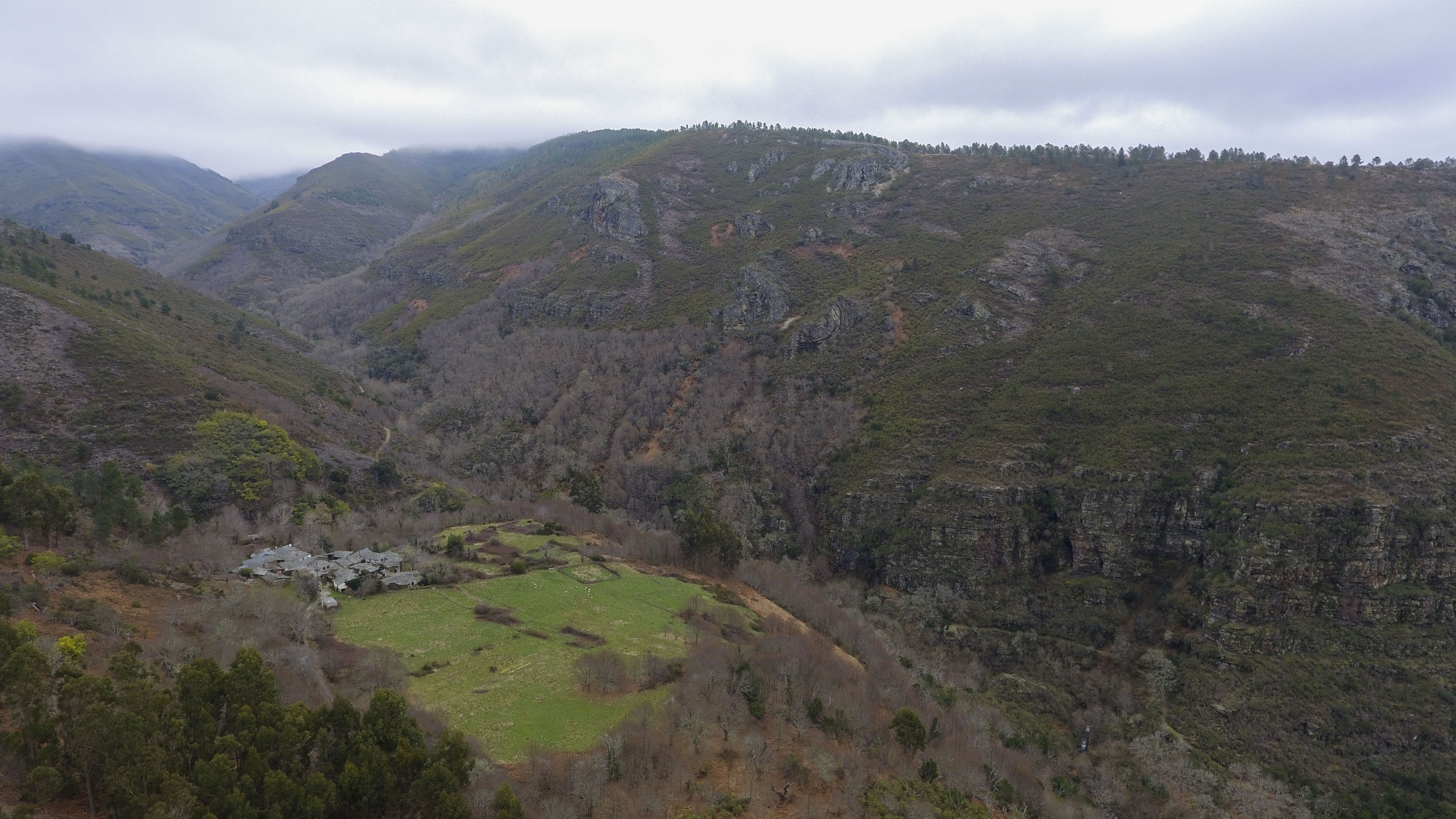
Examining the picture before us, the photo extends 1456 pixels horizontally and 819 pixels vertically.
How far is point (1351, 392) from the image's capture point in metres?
64.8

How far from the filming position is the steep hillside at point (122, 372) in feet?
177

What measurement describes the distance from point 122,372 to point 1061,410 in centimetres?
9483

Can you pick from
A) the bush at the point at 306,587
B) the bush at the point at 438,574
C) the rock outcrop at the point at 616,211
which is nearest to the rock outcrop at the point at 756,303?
the rock outcrop at the point at 616,211

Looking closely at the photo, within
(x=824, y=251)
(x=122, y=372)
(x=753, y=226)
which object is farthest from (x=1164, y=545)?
(x=122, y=372)

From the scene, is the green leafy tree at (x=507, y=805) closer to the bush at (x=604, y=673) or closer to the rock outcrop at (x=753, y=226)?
the bush at (x=604, y=673)

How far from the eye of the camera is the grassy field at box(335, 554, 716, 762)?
30172mm

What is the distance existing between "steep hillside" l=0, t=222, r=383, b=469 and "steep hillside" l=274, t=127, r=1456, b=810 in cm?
1494

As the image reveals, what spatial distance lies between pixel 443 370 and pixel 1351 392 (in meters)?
125

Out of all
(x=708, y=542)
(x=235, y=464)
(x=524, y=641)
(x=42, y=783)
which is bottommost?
(x=708, y=542)

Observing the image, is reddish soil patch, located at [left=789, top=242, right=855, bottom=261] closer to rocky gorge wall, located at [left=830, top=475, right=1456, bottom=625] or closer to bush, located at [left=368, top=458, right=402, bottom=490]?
rocky gorge wall, located at [left=830, top=475, right=1456, bottom=625]

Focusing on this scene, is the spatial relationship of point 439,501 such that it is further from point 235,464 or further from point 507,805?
point 507,805

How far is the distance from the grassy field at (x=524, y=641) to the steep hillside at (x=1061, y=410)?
32.4 meters

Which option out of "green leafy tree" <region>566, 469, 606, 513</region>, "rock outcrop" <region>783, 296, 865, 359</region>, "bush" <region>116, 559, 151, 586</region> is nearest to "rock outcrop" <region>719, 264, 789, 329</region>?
"rock outcrop" <region>783, 296, 865, 359</region>

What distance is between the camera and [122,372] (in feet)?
201
